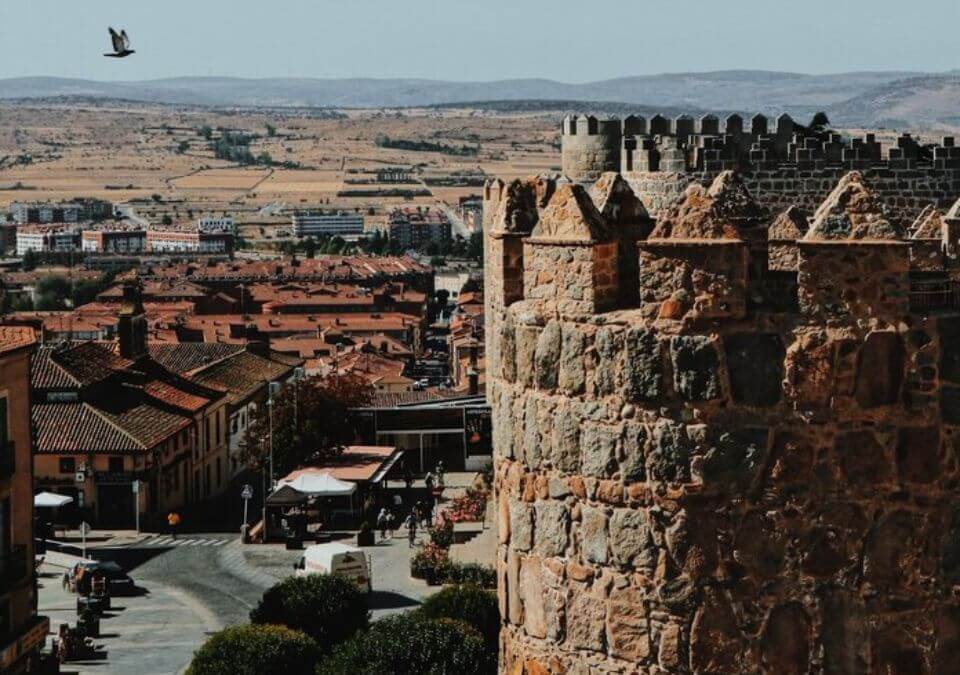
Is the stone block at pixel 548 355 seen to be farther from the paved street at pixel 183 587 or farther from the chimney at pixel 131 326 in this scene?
the chimney at pixel 131 326

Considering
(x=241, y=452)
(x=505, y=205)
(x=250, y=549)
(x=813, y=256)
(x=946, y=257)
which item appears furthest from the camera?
(x=241, y=452)

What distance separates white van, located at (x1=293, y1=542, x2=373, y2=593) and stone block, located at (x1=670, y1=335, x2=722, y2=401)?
35998 millimetres

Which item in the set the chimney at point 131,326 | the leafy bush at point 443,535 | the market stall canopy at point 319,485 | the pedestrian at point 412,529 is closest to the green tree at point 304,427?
the market stall canopy at point 319,485

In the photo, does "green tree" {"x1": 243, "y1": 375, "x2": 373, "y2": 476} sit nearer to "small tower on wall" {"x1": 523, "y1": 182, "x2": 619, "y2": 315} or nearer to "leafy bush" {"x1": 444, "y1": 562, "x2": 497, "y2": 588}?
"leafy bush" {"x1": 444, "y1": 562, "x2": 497, "y2": 588}

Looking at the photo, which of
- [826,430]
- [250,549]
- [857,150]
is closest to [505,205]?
[826,430]

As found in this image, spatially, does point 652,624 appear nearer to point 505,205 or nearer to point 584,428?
point 584,428

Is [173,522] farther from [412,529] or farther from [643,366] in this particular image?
[643,366]

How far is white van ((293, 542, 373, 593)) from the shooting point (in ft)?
142

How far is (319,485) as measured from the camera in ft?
183

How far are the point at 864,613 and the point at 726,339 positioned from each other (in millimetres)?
1044

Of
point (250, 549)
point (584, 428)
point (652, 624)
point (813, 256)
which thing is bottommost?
point (250, 549)

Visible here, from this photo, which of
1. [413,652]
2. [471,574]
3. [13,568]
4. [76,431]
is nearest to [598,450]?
[413,652]

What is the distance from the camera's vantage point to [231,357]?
8312 cm

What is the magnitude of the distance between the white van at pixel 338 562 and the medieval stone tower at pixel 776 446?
1410 inches
